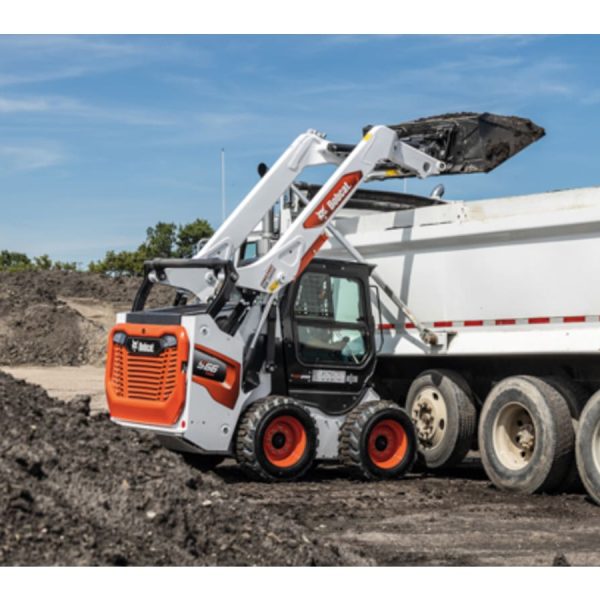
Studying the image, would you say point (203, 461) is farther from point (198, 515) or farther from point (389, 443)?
point (198, 515)

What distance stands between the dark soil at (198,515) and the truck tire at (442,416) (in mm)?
1347

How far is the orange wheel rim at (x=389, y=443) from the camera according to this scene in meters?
12.1

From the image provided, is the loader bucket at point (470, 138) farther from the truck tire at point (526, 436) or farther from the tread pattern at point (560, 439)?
the tread pattern at point (560, 439)

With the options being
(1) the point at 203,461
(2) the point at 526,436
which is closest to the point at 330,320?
(1) the point at 203,461

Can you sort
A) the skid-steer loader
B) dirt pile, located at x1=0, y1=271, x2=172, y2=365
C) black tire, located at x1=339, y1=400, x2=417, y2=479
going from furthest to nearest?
dirt pile, located at x1=0, y1=271, x2=172, y2=365
black tire, located at x1=339, y1=400, x2=417, y2=479
the skid-steer loader

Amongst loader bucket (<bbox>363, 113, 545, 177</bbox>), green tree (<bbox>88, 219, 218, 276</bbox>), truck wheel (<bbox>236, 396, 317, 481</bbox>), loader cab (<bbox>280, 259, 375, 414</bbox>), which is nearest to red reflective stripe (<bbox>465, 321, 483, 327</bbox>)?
loader cab (<bbox>280, 259, 375, 414</bbox>)

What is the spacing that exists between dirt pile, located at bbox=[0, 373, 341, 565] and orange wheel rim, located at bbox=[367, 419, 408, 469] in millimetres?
3437

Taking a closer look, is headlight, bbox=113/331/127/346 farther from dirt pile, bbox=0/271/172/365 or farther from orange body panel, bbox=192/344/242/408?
dirt pile, bbox=0/271/172/365

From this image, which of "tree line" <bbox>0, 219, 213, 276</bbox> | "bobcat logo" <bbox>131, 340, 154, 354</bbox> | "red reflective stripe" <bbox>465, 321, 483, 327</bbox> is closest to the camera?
"bobcat logo" <bbox>131, 340, 154, 354</bbox>

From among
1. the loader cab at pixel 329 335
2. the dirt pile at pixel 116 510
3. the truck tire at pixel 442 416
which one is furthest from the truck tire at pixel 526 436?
the dirt pile at pixel 116 510

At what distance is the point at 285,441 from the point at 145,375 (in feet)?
4.96

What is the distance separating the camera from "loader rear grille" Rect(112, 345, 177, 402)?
11125mm

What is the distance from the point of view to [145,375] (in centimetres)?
1141

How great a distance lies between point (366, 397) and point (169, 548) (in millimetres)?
5642
